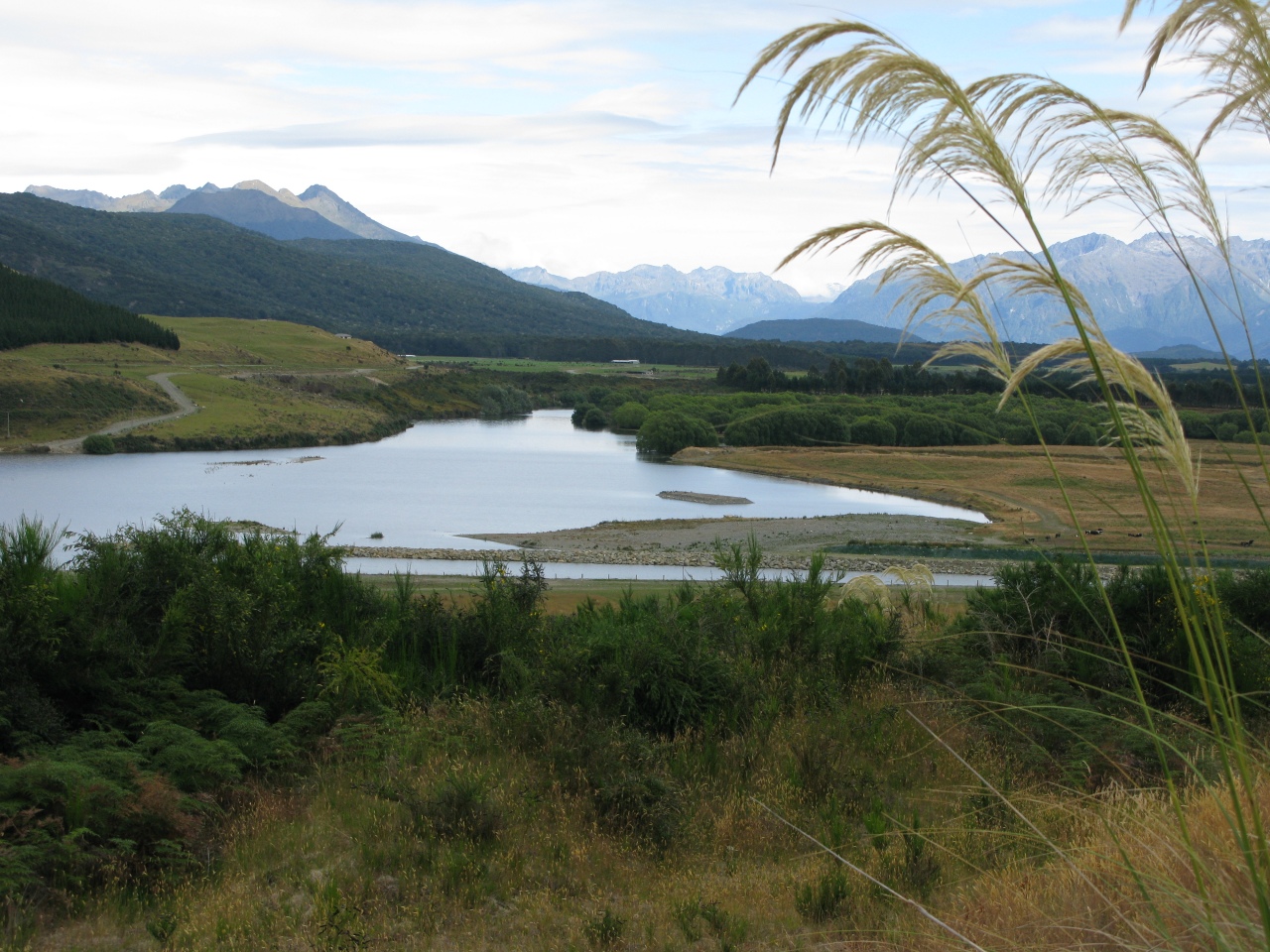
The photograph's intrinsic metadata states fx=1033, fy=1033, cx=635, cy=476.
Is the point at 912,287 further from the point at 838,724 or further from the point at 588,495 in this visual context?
the point at 588,495

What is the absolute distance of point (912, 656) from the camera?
750cm

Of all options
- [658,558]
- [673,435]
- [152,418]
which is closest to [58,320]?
[152,418]

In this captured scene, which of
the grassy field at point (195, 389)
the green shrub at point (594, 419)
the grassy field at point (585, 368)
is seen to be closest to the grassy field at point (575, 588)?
the grassy field at point (195, 389)

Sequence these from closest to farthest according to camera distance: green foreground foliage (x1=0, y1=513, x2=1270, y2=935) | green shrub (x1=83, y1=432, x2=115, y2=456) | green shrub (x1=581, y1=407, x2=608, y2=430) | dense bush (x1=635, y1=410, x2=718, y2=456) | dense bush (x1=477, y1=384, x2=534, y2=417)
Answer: green foreground foliage (x1=0, y1=513, x2=1270, y2=935) < green shrub (x1=83, y1=432, x2=115, y2=456) < dense bush (x1=635, y1=410, x2=718, y2=456) < green shrub (x1=581, y1=407, x2=608, y2=430) < dense bush (x1=477, y1=384, x2=534, y2=417)

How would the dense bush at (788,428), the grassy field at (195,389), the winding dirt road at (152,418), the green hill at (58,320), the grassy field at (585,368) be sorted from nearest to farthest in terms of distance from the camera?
the winding dirt road at (152,418), the dense bush at (788,428), the grassy field at (195,389), the green hill at (58,320), the grassy field at (585,368)

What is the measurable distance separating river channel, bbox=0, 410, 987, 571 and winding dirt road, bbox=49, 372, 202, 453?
7.47 ft

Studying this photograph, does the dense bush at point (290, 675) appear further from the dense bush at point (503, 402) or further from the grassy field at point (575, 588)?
the dense bush at point (503, 402)

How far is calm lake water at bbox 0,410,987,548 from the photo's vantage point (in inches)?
1291

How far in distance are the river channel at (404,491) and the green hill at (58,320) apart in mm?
28998

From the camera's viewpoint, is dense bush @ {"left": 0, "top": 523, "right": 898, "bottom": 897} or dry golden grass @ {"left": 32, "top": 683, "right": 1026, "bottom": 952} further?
dense bush @ {"left": 0, "top": 523, "right": 898, "bottom": 897}

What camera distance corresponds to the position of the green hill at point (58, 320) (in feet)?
236

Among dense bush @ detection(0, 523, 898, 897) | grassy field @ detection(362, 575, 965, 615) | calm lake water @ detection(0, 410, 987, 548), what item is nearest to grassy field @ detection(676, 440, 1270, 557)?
calm lake water @ detection(0, 410, 987, 548)

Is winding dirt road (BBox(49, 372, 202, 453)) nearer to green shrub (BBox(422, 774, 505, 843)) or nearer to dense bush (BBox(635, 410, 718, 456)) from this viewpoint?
dense bush (BBox(635, 410, 718, 456))

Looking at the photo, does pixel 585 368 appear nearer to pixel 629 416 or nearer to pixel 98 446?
pixel 629 416
